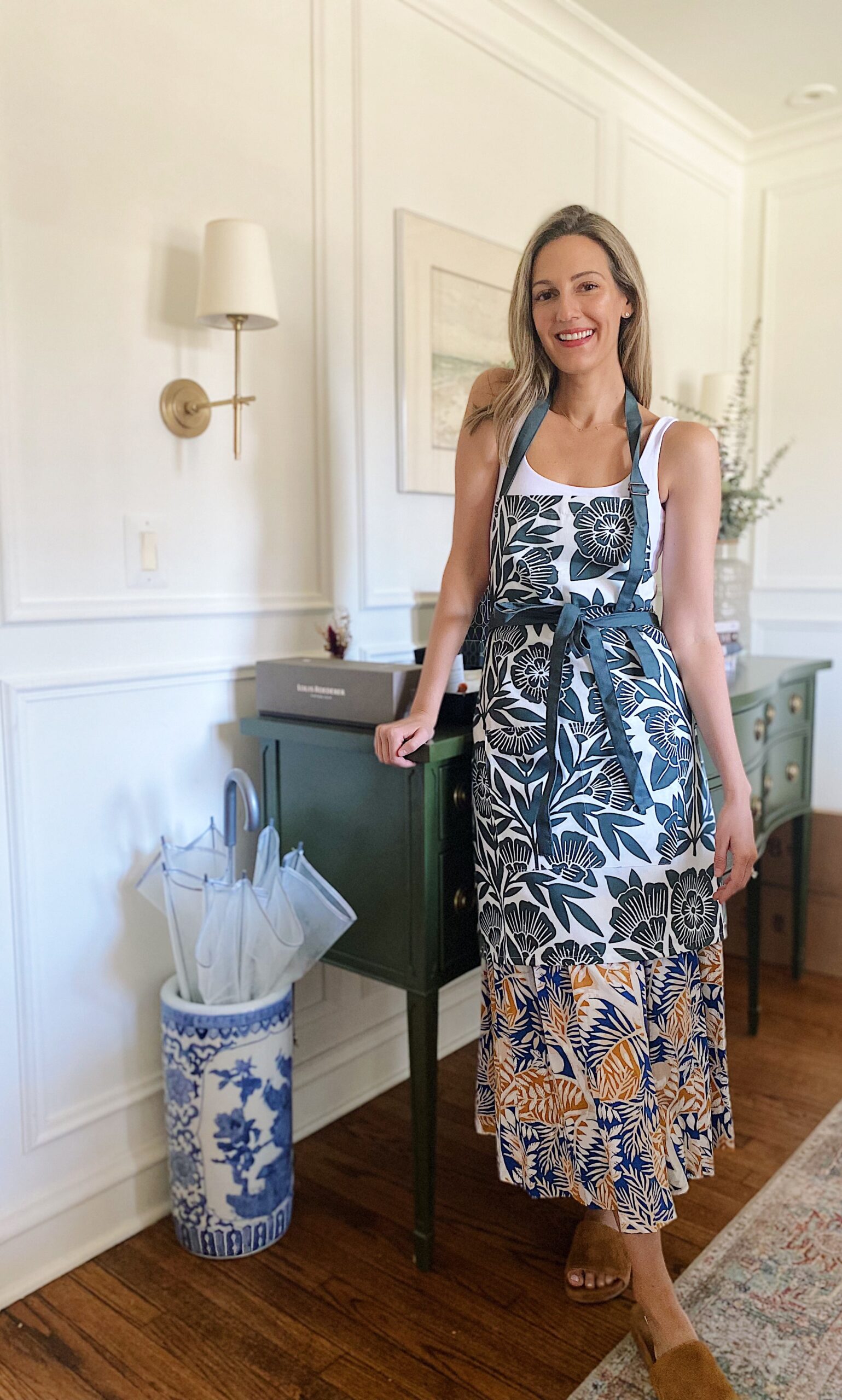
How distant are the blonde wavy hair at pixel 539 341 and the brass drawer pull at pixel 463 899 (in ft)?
2.45

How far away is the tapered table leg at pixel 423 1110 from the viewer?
181cm

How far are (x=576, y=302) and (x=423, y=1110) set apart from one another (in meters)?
1.36

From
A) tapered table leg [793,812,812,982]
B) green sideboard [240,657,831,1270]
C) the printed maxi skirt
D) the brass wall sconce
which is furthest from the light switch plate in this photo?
tapered table leg [793,812,812,982]

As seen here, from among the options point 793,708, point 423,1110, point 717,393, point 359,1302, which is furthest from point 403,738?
point 717,393

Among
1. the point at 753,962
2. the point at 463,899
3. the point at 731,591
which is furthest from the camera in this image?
the point at 731,591

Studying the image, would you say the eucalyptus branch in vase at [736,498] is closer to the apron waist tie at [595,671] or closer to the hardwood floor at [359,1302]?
the apron waist tie at [595,671]

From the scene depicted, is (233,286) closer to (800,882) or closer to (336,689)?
(336,689)

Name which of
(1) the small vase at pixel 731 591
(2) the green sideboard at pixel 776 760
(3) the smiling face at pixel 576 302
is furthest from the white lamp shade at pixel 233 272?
(1) the small vase at pixel 731 591

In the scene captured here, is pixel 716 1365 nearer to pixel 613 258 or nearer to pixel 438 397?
pixel 613 258

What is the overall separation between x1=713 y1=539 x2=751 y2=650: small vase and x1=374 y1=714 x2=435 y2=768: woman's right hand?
1470 mm

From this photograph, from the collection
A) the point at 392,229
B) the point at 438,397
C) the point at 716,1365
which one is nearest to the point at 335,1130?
the point at 716,1365

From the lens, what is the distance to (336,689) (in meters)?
1.91

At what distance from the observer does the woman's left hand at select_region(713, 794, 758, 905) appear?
1687 millimetres

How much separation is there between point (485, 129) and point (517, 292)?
43.6 inches
